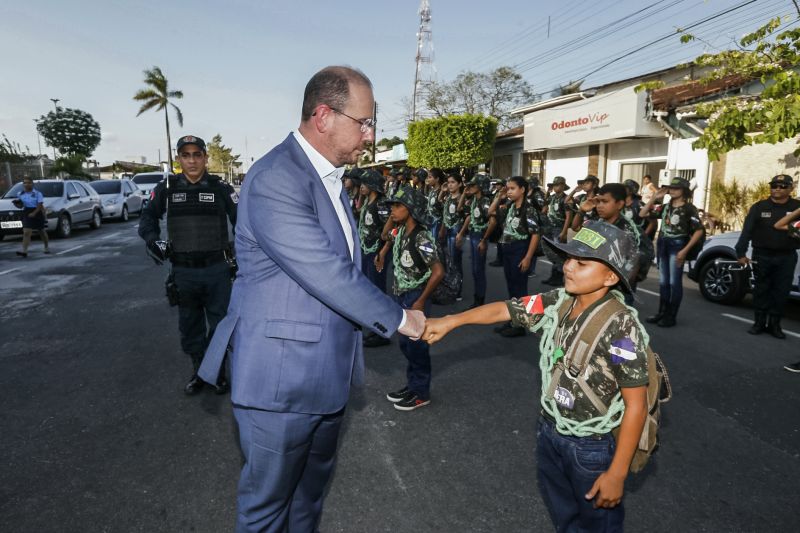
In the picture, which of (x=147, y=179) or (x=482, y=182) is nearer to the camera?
(x=482, y=182)

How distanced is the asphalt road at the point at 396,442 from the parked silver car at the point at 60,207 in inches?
355

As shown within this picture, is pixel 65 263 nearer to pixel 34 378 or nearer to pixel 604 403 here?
pixel 34 378

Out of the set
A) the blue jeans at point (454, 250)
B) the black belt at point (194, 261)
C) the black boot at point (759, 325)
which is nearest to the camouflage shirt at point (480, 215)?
the blue jeans at point (454, 250)

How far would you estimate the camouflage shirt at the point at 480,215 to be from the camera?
8531 millimetres

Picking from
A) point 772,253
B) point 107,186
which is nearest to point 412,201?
point 772,253

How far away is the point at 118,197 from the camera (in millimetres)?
19766

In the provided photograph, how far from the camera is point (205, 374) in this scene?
6.46 feet

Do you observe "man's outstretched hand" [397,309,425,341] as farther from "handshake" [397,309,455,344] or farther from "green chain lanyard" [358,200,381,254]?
"green chain lanyard" [358,200,381,254]

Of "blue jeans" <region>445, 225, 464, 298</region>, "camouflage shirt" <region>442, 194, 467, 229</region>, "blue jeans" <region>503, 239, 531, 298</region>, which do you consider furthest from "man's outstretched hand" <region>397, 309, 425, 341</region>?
"camouflage shirt" <region>442, 194, 467, 229</region>

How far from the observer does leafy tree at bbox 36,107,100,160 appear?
71188 mm

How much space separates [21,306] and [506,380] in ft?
22.3

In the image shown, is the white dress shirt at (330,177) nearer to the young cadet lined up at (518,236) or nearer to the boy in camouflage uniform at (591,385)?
the boy in camouflage uniform at (591,385)

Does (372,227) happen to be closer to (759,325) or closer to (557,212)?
(759,325)

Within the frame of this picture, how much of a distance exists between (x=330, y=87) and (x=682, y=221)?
600 cm
